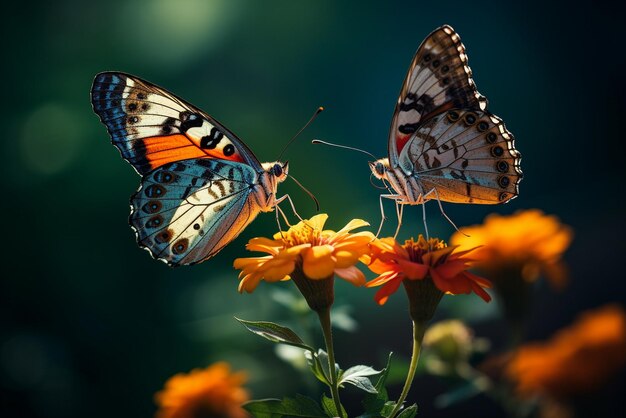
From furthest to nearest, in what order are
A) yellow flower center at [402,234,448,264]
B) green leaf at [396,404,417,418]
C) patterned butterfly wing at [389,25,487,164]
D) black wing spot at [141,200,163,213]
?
black wing spot at [141,200,163,213] < patterned butterfly wing at [389,25,487,164] < yellow flower center at [402,234,448,264] < green leaf at [396,404,417,418]

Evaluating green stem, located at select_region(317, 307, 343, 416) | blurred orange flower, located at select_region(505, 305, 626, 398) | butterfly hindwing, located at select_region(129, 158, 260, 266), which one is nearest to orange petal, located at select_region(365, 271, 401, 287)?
green stem, located at select_region(317, 307, 343, 416)

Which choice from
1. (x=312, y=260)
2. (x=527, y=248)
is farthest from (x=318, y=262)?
(x=527, y=248)

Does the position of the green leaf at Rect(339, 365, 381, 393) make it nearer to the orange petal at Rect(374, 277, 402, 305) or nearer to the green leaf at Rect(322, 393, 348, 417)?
the green leaf at Rect(322, 393, 348, 417)

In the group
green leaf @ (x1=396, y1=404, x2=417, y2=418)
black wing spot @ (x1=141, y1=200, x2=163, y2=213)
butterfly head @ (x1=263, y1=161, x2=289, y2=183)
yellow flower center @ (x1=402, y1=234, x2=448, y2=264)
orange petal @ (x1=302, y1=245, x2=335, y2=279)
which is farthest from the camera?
butterfly head @ (x1=263, y1=161, x2=289, y2=183)

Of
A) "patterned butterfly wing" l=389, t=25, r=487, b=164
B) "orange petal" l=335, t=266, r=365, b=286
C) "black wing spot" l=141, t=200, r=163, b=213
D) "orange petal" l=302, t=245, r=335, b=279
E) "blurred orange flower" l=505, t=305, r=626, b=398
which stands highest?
"patterned butterfly wing" l=389, t=25, r=487, b=164

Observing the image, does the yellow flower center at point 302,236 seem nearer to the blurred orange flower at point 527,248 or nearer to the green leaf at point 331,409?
the green leaf at point 331,409

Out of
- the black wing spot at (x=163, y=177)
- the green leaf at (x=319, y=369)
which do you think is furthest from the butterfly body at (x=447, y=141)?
the green leaf at (x=319, y=369)

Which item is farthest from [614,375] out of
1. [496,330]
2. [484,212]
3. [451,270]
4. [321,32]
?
[321,32]
